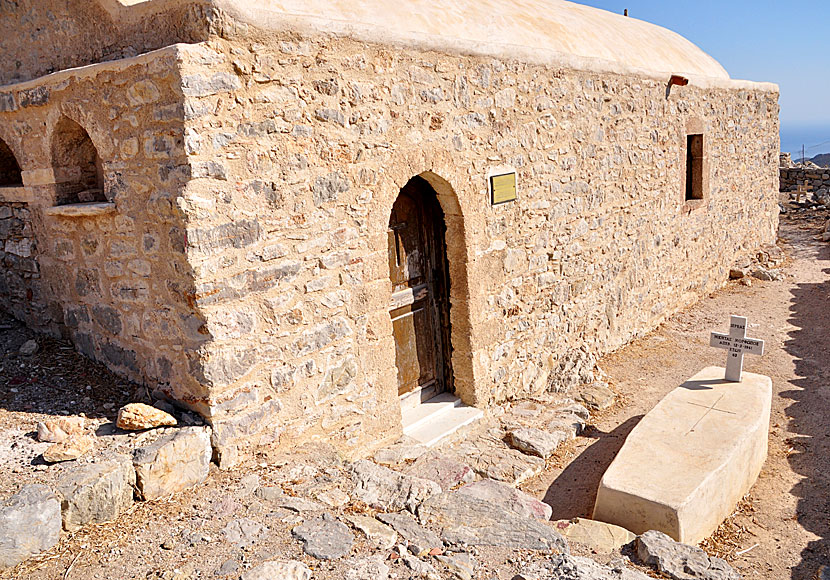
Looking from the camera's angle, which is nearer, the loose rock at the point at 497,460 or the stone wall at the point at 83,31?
the stone wall at the point at 83,31

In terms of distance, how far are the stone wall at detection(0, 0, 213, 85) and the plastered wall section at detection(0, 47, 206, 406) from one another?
0.72ft

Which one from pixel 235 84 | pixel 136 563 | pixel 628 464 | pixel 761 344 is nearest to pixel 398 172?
pixel 235 84

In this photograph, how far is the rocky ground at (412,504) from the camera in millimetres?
3041

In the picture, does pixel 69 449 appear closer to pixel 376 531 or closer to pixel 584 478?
pixel 376 531

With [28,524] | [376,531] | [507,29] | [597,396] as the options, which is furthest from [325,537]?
[507,29]

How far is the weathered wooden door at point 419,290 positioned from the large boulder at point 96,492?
2.35 metres

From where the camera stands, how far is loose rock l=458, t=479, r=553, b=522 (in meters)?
3.96

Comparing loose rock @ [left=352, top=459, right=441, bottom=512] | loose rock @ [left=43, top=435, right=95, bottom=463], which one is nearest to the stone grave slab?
loose rock @ [left=352, top=459, right=441, bottom=512]

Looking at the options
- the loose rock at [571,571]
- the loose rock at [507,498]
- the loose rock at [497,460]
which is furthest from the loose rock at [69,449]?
the loose rock at [497,460]

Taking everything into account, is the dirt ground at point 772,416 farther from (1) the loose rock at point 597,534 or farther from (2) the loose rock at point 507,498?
(1) the loose rock at point 597,534

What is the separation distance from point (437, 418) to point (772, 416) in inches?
122

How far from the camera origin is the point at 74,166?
4.64 metres

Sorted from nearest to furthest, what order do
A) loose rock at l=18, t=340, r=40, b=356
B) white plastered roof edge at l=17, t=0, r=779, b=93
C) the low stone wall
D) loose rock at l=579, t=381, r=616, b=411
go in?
white plastered roof edge at l=17, t=0, r=779, b=93
loose rock at l=18, t=340, r=40, b=356
loose rock at l=579, t=381, r=616, b=411
the low stone wall

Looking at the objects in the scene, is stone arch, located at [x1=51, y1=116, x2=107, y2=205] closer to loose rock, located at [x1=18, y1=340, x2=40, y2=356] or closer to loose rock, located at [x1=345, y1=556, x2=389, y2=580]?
loose rock, located at [x1=18, y1=340, x2=40, y2=356]
